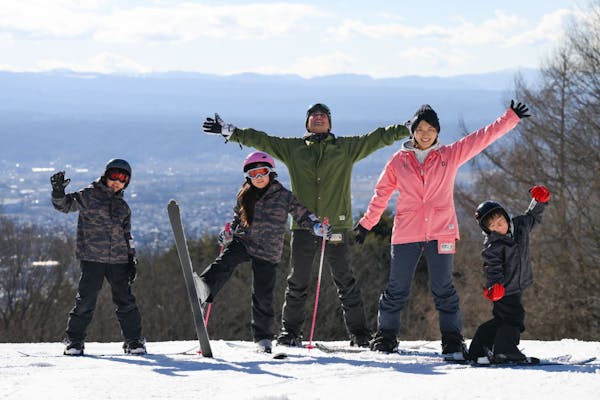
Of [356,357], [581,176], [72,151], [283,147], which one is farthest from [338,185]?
[72,151]

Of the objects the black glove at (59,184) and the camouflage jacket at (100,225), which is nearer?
the black glove at (59,184)

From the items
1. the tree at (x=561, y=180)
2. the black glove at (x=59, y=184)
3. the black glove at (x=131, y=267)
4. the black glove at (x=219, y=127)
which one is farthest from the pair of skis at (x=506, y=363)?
the tree at (x=561, y=180)

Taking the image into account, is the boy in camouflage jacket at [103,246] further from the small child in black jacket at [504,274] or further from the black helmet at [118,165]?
the small child in black jacket at [504,274]

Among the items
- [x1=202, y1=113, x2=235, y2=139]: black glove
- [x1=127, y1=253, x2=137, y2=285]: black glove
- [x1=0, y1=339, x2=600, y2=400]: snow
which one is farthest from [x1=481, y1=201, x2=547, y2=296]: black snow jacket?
[x1=127, y1=253, x2=137, y2=285]: black glove

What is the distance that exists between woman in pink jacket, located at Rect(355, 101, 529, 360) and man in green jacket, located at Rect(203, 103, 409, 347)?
648 millimetres

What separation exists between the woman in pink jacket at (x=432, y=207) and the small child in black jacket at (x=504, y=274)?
0.47 m

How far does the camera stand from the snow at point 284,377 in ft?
16.1

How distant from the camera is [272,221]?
6.88 metres

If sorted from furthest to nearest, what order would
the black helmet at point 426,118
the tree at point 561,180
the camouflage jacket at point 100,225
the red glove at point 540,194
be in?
the tree at point 561,180, the camouflage jacket at point 100,225, the black helmet at point 426,118, the red glove at point 540,194

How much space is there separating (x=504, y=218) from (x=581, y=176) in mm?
25143

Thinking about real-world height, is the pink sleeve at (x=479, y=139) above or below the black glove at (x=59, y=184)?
above

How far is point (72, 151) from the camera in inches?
7544

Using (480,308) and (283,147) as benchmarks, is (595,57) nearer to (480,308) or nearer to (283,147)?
(480,308)

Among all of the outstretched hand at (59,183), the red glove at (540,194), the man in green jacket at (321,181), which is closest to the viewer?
the red glove at (540,194)
